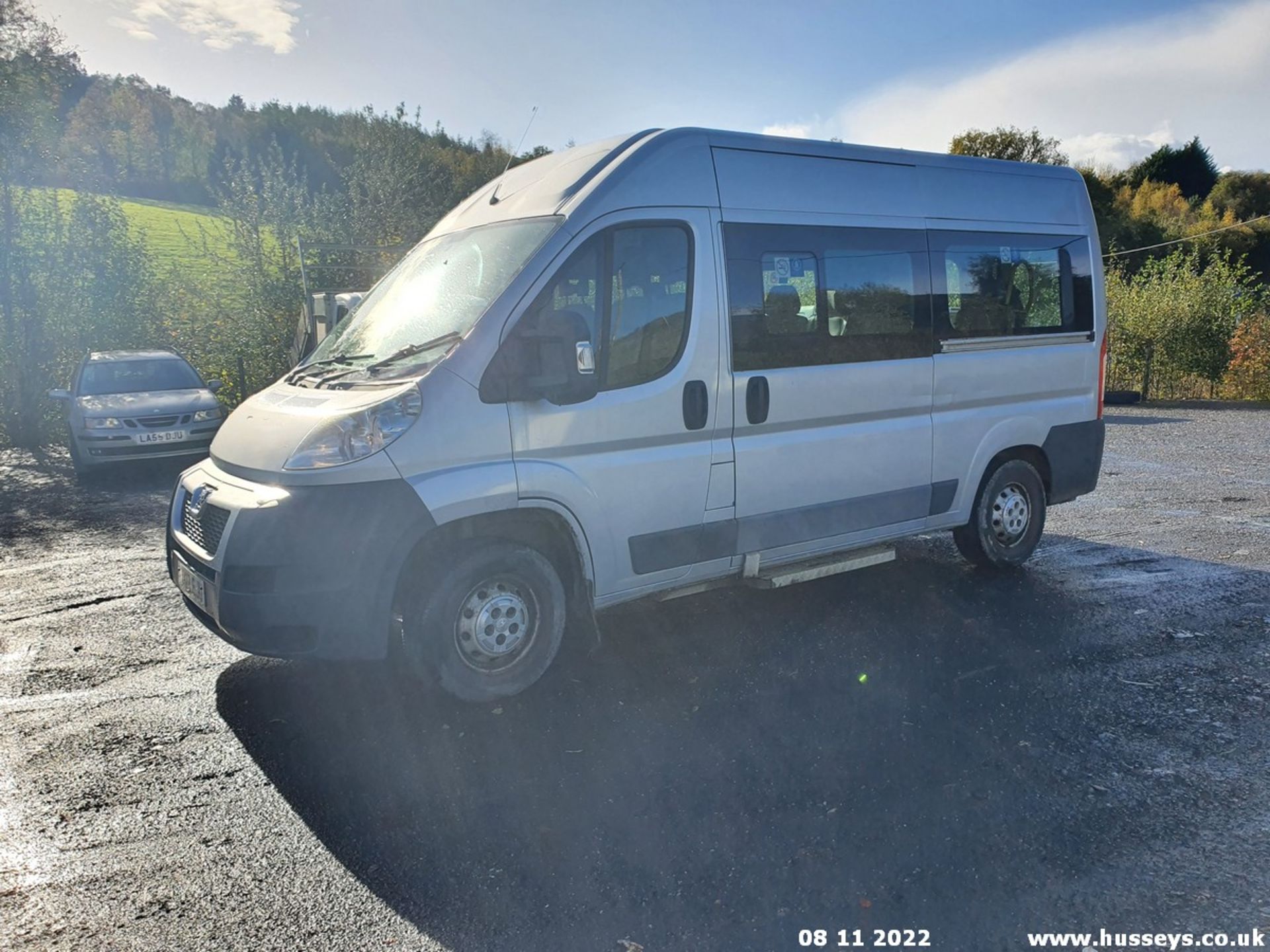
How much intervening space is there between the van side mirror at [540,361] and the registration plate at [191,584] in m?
1.56

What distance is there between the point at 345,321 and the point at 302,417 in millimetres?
1279

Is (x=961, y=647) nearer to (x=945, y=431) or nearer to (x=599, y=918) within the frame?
(x=945, y=431)

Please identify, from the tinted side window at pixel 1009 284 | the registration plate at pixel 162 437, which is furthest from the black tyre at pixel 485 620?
the registration plate at pixel 162 437

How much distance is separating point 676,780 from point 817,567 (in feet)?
6.75

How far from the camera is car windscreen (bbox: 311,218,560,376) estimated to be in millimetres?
4379

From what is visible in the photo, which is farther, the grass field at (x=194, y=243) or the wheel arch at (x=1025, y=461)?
the grass field at (x=194, y=243)

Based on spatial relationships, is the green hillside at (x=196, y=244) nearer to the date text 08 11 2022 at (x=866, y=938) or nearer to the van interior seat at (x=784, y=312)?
the van interior seat at (x=784, y=312)

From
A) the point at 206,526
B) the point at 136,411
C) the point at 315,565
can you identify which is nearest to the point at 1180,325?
the point at 136,411

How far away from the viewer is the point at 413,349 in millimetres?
4312

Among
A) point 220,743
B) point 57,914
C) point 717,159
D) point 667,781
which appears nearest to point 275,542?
point 220,743

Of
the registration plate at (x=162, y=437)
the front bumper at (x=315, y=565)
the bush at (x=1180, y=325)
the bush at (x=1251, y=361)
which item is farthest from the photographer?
the bush at (x=1180, y=325)

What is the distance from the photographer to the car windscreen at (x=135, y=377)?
1155cm

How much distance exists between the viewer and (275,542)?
3.88m

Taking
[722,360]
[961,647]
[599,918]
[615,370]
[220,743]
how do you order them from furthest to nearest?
1. [961,647]
2. [722,360]
3. [615,370]
4. [220,743]
5. [599,918]
